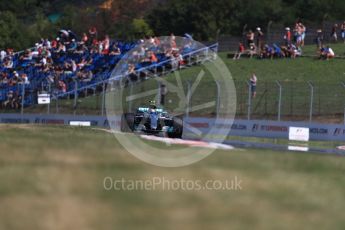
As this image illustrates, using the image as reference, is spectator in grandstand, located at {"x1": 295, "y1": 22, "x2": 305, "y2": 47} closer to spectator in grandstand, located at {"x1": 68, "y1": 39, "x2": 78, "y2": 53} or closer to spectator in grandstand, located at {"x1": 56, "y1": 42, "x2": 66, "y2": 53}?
spectator in grandstand, located at {"x1": 68, "y1": 39, "x2": 78, "y2": 53}

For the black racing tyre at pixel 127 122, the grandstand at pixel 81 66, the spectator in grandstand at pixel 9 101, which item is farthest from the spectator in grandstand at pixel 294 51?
the black racing tyre at pixel 127 122

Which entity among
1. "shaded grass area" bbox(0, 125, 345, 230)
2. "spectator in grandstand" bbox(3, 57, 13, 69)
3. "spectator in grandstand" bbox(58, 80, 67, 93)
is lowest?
"shaded grass area" bbox(0, 125, 345, 230)

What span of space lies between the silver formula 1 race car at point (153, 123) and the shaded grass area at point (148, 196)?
1587 centimetres

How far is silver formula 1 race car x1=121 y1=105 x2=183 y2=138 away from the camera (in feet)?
85.6

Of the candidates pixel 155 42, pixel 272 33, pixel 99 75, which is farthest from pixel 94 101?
pixel 272 33

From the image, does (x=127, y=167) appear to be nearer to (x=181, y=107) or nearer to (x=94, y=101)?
(x=181, y=107)

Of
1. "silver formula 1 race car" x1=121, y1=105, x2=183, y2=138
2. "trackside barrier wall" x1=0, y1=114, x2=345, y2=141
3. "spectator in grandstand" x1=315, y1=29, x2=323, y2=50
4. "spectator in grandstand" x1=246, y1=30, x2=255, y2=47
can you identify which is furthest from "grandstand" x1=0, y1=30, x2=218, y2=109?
"silver formula 1 race car" x1=121, y1=105, x2=183, y2=138

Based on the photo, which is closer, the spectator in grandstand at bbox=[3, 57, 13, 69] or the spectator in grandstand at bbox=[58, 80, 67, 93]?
the spectator in grandstand at bbox=[58, 80, 67, 93]

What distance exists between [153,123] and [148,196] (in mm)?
18739

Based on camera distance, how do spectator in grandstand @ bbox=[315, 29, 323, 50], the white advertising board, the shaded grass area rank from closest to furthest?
1. the shaded grass area
2. the white advertising board
3. spectator in grandstand @ bbox=[315, 29, 323, 50]

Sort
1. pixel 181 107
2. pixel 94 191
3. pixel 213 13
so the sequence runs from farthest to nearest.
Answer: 1. pixel 213 13
2. pixel 181 107
3. pixel 94 191

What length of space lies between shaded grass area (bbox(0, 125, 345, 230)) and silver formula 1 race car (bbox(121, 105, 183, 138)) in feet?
52.1

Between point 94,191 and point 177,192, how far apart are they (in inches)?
34.7

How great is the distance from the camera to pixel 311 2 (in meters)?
78.1
